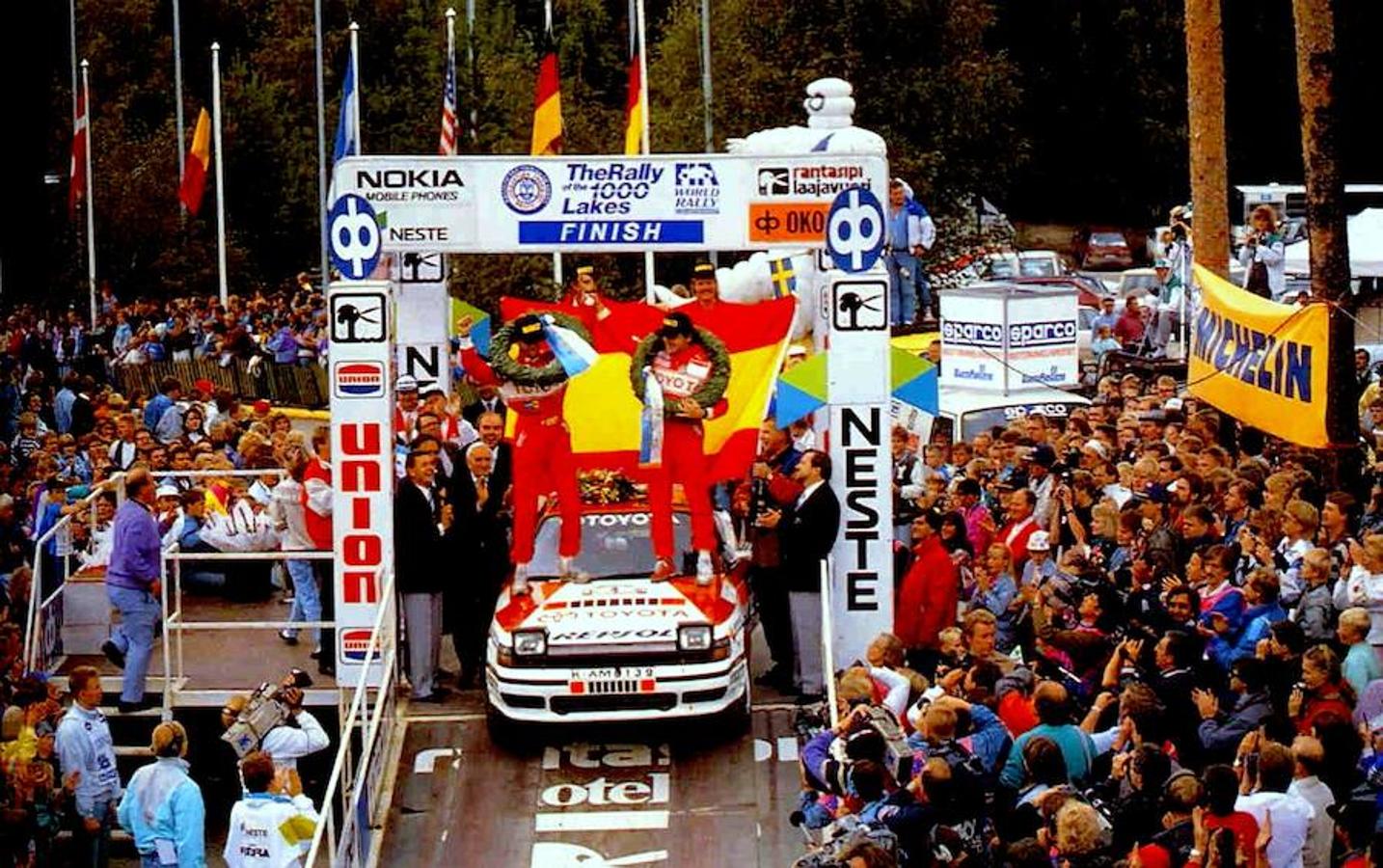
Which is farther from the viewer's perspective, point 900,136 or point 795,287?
point 900,136

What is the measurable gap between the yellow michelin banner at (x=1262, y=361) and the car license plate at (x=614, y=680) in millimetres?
4901

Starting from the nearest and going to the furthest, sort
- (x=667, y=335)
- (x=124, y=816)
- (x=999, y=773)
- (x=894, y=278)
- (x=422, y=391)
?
(x=999, y=773)
(x=124, y=816)
(x=667, y=335)
(x=422, y=391)
(x=894, y=278)

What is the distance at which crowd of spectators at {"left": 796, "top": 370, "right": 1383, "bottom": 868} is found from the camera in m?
12.4

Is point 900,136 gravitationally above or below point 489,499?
above

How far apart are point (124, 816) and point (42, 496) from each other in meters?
7.67

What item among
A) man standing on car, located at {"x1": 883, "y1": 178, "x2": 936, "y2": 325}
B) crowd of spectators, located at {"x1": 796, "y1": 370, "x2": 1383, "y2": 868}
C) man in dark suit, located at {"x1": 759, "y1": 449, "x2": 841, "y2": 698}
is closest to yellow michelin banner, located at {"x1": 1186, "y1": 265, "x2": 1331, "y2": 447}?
crowd of spectators, located at {"x1": 796, "y1": 370, "x2": 1383, "y2": 868}

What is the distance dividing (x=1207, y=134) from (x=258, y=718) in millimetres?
13396

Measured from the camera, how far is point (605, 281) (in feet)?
136

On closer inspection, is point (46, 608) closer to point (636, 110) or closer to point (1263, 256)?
point (636, 110)

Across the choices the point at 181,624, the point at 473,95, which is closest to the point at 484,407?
the point at 181,624

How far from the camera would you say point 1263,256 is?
28.4 m

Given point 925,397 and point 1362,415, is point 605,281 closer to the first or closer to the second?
point 1362,415

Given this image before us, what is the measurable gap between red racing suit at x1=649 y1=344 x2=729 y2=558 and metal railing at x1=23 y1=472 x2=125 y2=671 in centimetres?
547

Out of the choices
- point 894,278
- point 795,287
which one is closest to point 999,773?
point 795,287
